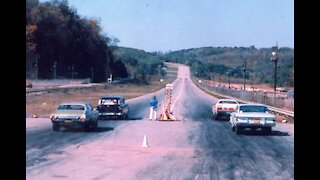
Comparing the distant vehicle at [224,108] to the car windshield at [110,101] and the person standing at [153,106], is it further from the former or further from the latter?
the car windshield at [110,101]

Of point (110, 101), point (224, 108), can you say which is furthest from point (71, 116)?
point (224, 108)

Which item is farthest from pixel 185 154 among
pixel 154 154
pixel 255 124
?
pixel 255 124

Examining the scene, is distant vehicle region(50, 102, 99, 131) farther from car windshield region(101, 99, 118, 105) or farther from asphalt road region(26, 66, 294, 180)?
car windshield region(101, 99, 118, 105)

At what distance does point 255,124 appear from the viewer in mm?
28016

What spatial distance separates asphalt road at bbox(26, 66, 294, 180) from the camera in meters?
14.4

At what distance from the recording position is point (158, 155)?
18.8 m

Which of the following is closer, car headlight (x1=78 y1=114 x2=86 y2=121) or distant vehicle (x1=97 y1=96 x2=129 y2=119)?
Result: car headlight (x1=78 y1=114 x2=86 y2=121)

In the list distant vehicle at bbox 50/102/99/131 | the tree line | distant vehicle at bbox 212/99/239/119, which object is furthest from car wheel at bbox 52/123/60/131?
the tree line

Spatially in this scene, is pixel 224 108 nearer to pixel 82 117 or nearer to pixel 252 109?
pixel 252 109

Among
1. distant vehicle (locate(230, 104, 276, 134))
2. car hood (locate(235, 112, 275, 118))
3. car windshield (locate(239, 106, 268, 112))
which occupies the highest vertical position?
car windshield (locate(239, 106, 268, 112))

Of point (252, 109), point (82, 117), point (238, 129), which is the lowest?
point (238, 129)

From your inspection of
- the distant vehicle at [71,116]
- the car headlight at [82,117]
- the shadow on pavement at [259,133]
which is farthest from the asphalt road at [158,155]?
the car headlight at [82,117]
